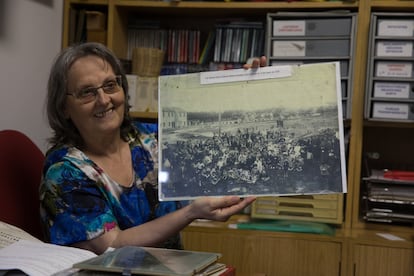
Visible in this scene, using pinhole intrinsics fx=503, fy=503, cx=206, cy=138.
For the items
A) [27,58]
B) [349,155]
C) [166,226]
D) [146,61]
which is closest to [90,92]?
[166,226]

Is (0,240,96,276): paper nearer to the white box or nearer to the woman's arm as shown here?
the woman's arm

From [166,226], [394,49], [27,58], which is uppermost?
[394,49]

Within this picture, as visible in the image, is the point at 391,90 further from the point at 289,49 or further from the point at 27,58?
the point at 27,58

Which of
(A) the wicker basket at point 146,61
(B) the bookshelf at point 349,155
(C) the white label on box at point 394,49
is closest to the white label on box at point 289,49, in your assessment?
(B) the bookshelf at point 349,155

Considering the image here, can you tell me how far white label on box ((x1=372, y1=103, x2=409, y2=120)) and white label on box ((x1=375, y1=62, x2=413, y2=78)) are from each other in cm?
12

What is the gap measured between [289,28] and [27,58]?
3.51 ft

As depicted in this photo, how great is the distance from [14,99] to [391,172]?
152cm

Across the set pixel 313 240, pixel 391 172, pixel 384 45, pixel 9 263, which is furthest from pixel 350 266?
pixel 9 263

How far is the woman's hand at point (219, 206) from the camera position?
117cm

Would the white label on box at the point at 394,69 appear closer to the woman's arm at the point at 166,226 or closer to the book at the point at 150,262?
the woman's arm at the point at 166,226

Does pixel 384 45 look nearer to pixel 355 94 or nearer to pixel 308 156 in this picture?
pixel 355 94

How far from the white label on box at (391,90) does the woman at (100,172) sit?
97cm

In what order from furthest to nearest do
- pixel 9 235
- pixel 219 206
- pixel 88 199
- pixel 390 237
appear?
pixel 390 237 < pixel 88 199 < pixel 219 206 < pixel 9 235

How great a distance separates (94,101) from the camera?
1.36 m
